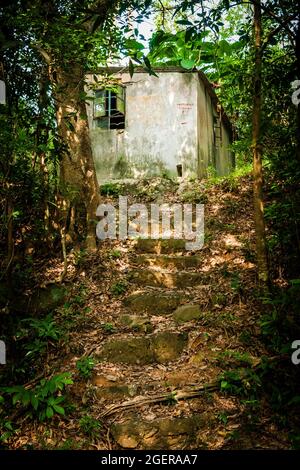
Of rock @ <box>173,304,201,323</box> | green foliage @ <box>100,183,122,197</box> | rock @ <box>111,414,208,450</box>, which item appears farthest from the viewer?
green foliage @ <box>100,183,122,197</box>

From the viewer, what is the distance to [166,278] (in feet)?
21.6

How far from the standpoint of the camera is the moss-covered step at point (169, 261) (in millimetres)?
7027

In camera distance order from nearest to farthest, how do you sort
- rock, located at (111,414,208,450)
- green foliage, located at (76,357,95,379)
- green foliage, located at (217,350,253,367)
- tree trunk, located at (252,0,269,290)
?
rock, located at (111,414,208,450)
green foliage, located at (217,350,253,367)
green foliage, located at (76,357,95,379)
tree trunk, located at (252,0,269,290)

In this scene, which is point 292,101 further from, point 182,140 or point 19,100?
point 182,140

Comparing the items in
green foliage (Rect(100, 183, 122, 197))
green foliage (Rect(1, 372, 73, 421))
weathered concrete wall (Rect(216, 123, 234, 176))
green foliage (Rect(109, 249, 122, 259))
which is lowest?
green foliage (Rect(1, 372, 73, 421))

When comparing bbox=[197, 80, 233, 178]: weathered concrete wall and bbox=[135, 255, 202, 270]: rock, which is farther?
bbox=[197, 80, 233, 178]: weathered concrete wall

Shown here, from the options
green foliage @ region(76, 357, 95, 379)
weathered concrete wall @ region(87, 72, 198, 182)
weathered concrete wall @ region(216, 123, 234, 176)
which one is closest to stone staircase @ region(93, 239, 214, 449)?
green foliage @ region(76, 357, 95, 379)

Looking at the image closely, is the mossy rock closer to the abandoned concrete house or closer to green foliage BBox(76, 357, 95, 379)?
green foliage BBox(76, 357, 95, 379)

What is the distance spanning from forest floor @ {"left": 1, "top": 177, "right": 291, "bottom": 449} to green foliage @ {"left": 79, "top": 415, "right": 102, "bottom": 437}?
0.04 feet

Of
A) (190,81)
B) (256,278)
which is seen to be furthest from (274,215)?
(190,81)

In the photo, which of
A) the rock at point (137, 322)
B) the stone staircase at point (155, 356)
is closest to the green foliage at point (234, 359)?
the stone staircase at point (155, 356)

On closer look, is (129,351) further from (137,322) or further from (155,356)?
(137,322)

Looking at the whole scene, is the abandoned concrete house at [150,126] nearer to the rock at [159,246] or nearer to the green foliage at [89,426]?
the rock at [159,246]

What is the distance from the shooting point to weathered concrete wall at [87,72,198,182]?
42.8 feet
